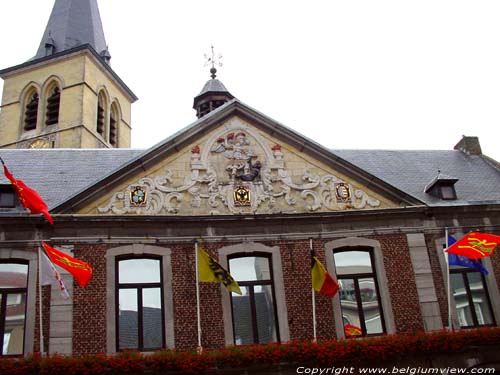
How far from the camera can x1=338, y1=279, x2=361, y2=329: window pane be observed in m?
13.8

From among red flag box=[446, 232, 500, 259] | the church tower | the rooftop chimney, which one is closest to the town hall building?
red flag box=[446, 232, 500, 259]

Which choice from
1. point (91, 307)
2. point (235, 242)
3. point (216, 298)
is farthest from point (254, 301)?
point (91, 307)

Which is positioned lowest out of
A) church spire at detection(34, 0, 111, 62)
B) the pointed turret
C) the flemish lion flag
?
the flemish lion flag

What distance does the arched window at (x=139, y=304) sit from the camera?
42.1 ft

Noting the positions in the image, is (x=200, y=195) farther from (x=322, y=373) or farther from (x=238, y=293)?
(x=322, y=373)

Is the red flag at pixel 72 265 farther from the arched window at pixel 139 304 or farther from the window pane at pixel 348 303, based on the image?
the window pane at pixel 348 303

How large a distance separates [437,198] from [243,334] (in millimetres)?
6675

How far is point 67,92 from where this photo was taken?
37719 mm

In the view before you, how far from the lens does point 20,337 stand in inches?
492

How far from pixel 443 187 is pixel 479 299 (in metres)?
3.21

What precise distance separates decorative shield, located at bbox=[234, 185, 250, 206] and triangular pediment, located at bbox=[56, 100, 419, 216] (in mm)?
26

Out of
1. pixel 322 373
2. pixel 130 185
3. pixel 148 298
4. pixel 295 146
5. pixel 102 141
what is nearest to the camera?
pixel 322 373

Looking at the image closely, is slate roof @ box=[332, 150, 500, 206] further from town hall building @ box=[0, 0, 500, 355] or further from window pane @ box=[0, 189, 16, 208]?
window pane @ box=[0, 189, 16, 208]

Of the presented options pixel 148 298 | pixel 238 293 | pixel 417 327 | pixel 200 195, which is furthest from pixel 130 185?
pixel 417 327
